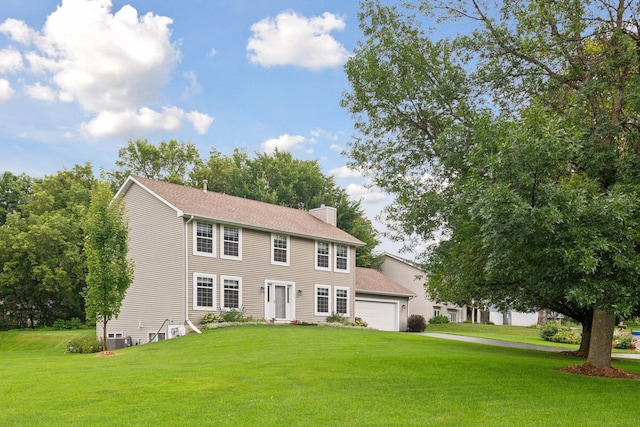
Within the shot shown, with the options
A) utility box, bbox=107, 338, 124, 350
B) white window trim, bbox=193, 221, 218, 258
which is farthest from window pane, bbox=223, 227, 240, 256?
utility box, bbox=107, 338, 124, 350

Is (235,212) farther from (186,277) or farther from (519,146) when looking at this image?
(519,146)

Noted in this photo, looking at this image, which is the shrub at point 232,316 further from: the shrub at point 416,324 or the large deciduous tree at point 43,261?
the shrub at point 416,324

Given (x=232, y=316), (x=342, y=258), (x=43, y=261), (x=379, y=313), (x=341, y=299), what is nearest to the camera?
(x=232, y=316)

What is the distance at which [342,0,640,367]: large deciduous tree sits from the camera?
10.5m

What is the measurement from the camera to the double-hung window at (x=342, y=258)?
32.5 metres

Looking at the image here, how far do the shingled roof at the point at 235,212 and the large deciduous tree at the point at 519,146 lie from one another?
1217cm

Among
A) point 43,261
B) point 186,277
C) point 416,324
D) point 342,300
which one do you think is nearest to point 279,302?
point 342,300

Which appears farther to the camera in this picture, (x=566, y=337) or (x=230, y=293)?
(x=566, y=337)

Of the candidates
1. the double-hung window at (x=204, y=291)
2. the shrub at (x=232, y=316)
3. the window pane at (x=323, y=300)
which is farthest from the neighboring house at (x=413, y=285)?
the double-hung window at (x=204, y=291)

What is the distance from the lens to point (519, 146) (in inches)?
414

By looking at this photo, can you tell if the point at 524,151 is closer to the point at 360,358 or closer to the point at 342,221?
the point at 360,358

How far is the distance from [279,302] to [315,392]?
736 inches

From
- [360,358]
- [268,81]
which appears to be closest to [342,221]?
[268,81]

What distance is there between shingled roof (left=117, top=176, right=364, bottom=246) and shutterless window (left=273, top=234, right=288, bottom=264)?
0.49 metres
